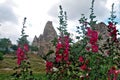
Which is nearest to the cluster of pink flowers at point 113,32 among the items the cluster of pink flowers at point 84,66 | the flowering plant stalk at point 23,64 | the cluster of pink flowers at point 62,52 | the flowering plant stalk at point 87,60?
the flowering plant stalk at point 87,60

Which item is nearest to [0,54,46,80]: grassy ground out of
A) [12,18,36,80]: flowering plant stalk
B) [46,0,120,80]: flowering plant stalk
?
[12,18,36,80]: flowering plant stalk

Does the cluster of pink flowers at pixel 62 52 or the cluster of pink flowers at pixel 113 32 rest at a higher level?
the cluster of pink flowers at pixel 113 32

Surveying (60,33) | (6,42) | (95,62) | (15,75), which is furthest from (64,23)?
(6,42)

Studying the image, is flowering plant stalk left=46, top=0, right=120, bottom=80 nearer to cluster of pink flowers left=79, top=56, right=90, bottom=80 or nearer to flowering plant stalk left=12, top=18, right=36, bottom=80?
cluster of pink flowers left=79, top=56, right=90, bottom=80

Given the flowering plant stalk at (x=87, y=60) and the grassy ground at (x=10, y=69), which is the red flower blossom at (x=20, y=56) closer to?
the flowering plant stalk at (x=87, y=60)

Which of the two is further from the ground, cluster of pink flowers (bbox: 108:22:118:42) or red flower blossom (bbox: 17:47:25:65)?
cluster of pink flowers (bbox: 108:22:118:42)

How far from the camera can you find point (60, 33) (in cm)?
1038

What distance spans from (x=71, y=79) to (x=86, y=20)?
14.2 feet

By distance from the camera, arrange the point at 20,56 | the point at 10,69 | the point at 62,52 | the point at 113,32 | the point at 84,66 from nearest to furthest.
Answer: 1. the point at 62,52
2. the point at 113,32
3. the point at 84,66
4. the point at 20,56
5. the point at 10,69

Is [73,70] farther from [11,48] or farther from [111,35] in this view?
[11,48]

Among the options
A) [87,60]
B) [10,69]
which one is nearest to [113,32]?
[87,60]

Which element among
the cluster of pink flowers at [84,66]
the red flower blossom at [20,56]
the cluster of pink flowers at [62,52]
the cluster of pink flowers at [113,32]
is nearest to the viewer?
the cluster of pink flowers at [62,52]

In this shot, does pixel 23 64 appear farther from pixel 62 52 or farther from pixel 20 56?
pixel 62 52

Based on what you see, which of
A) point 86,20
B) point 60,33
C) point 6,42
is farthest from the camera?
point 6,42
